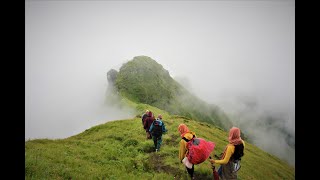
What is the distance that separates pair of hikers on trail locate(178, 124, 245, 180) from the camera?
11.2 metres

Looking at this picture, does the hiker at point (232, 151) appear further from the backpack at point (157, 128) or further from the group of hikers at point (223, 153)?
the backpack at point (157, 128)

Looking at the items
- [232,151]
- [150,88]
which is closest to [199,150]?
[232,151]

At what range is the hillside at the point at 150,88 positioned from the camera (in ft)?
321

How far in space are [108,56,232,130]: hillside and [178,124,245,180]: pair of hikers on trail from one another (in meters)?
72.3

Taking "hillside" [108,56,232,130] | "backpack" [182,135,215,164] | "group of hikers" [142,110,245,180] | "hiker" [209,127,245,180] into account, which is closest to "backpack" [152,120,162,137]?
"group of hikers" [142,110,245,180]

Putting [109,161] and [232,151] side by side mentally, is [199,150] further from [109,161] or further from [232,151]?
[109,161]

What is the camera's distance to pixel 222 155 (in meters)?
11.9

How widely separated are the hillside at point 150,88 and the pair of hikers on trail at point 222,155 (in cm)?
7227

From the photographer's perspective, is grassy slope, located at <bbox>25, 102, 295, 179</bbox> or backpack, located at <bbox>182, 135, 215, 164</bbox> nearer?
backpack, located at <bbox>182, 135, 215, 164</bbox>

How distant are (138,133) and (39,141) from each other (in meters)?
10.00

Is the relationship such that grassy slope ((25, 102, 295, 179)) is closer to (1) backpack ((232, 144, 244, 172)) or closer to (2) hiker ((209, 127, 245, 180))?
(2) hiker ((209, 127, 245, 180))
